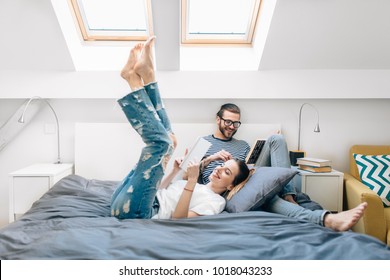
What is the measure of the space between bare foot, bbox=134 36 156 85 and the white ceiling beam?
0.64m

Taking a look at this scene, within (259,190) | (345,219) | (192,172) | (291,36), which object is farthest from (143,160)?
(291,36)

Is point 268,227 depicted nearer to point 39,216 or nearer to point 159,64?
point 39,216

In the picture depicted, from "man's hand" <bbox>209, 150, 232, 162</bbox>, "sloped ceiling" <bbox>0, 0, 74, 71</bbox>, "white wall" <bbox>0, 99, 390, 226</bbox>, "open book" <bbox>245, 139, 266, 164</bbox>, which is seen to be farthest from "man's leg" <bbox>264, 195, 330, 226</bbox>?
"sloped ceiling" <bbox>0, 0, 74, 71</bbox>

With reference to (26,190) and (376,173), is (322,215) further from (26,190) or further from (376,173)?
(26,190)

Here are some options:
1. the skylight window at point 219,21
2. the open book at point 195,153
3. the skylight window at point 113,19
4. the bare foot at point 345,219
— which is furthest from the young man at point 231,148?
the skylight window at point 113,19

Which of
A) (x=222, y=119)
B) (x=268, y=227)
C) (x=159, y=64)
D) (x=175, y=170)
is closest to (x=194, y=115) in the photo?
(x=222, y=119)

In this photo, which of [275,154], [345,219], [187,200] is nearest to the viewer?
[345,219]

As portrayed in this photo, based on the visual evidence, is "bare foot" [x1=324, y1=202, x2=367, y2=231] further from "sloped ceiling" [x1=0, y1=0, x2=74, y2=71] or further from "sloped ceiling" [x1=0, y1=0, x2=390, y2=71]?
"sloped ceiling" [x1=0, y1=0, x2=74, y2=71]

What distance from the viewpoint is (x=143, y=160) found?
1.43m

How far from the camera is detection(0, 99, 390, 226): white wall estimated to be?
2643 mm

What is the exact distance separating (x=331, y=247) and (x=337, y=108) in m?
1.90

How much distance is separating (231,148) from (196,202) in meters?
0.86

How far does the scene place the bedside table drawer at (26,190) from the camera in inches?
82.7
